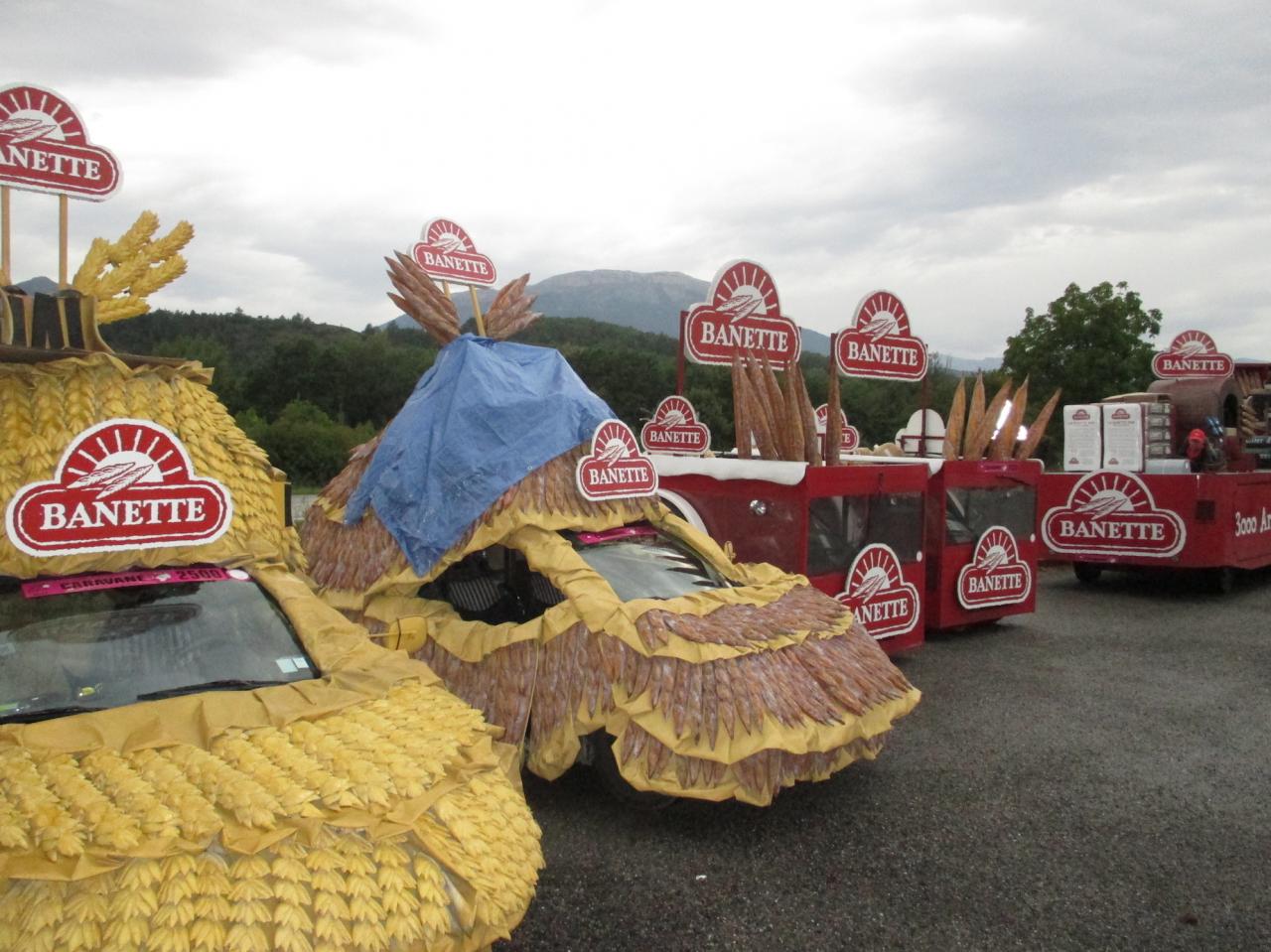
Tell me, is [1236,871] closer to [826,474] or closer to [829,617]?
[829,617]

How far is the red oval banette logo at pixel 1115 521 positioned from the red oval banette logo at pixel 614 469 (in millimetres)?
7874

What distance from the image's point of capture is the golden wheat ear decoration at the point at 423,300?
678cm

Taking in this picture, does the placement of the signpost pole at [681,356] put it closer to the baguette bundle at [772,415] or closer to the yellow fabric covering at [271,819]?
the baguette bundle at [772,415]

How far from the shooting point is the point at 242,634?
133 inches

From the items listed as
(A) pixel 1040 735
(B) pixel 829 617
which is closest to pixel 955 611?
(A) pixel 1040 735

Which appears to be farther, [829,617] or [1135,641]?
[1135,641]

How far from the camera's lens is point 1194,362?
15805mm

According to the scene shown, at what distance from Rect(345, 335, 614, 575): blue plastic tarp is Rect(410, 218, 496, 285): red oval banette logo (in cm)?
114

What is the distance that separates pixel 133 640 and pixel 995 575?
7.65 metres

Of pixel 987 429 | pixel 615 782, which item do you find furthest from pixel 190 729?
pixel 987 429

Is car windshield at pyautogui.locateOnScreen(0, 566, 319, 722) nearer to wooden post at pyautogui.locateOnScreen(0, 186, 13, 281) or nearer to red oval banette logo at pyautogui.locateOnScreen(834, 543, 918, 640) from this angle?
wooden post at pyautogui.locateOnScreen(0, 186, 13, 281)

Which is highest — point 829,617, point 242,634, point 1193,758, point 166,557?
point 166,557

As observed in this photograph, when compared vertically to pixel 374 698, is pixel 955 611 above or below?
below

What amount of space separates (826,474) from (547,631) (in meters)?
2.96
